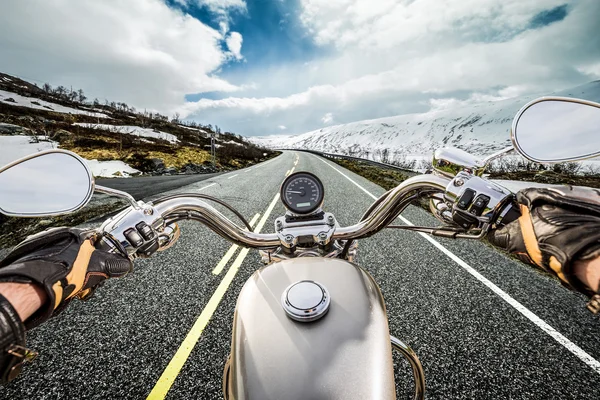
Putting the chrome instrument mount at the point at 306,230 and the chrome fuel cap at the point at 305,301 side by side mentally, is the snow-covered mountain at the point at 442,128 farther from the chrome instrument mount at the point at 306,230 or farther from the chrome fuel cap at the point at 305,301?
the chrome fuel cap at the point at 305,301

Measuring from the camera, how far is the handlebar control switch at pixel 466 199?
92cm

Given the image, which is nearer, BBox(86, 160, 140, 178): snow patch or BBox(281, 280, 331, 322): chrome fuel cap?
BBox(281, 280, 331, 322): chrome fuel cap

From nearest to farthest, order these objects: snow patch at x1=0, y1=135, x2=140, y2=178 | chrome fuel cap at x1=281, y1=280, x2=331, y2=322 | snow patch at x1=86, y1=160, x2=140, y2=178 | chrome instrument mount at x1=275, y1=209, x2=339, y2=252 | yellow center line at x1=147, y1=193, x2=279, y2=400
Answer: chrome fuel cap at x1=281, y1=280, x2=331, y2=322
chrome instrument mount at x1=275, y1=209, x2=339, y2=252
yellow center line at x1=147, y1=193, x2=279, y2=400
snow patch at x1=86, y1=160, x2=140, y2=178
snow patch at x1=0, y1=135, x2=140, y2=178

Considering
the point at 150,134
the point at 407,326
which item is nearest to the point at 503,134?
the point at 150,134

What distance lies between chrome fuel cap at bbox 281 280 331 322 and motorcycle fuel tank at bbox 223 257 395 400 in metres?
0.03

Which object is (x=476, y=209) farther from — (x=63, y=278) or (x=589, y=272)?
(x=63, y=278)

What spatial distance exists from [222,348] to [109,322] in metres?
1.15

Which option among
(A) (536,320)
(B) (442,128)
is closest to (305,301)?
(A) (536,320)

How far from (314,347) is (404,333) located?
1943 mm

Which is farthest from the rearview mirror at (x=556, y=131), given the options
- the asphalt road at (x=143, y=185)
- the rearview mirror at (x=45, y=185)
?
the asphalt road at (x=143, y=185)

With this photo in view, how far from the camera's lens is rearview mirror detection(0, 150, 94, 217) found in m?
0.95

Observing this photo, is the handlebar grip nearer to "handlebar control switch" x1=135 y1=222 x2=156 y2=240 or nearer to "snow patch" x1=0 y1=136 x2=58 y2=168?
"handlebar control switch" x1=135 y1=222 x2=156 y2=240

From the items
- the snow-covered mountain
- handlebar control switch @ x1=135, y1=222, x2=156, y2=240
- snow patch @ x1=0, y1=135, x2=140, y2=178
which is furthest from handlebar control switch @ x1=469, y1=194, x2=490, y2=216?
the snow-covered mountain

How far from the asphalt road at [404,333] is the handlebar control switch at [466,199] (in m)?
1.56
